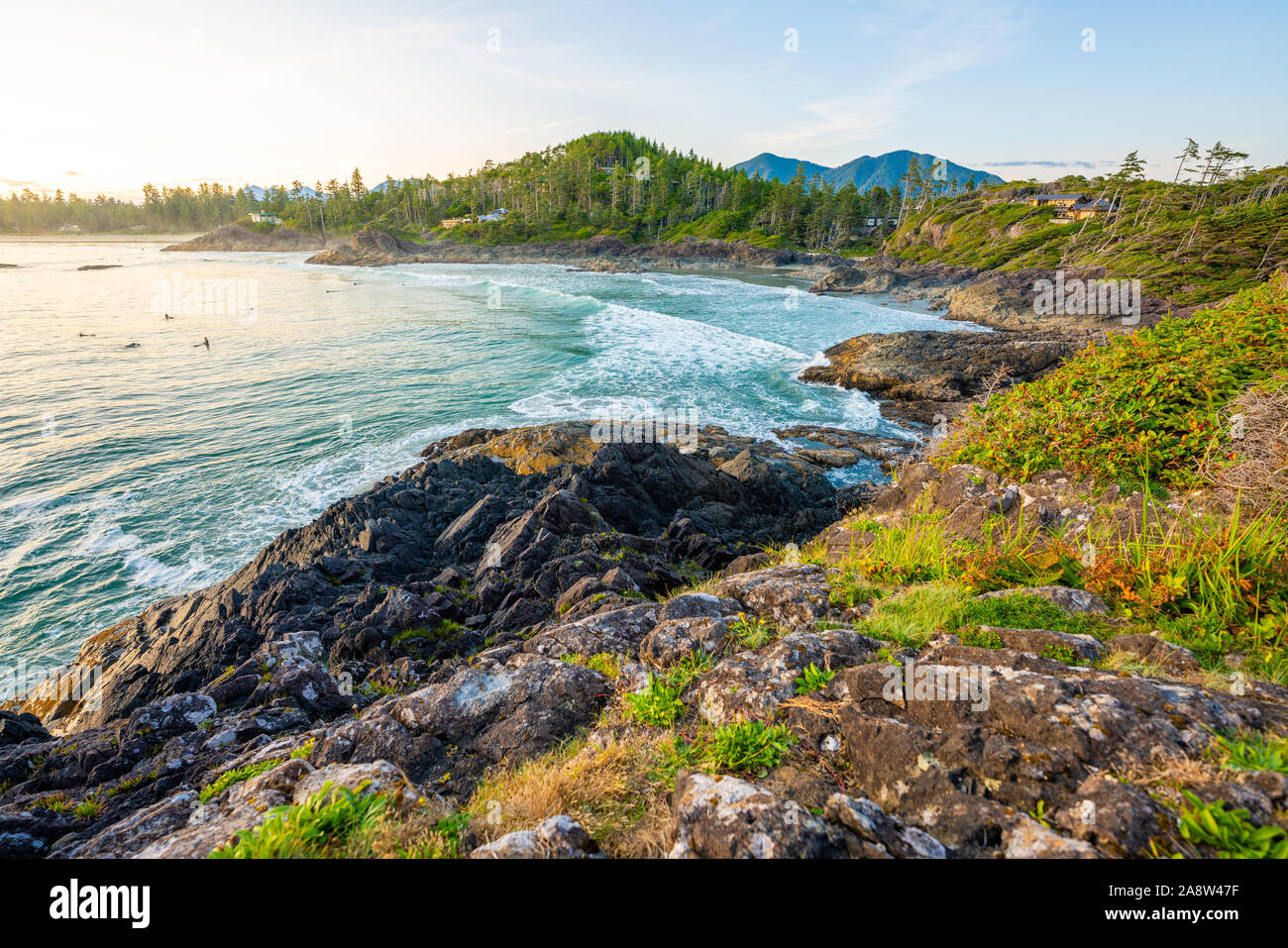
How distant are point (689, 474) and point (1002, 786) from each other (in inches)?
512

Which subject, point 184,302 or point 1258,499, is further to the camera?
point 184,302

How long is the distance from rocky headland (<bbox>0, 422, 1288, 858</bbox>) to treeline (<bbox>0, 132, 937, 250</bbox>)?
118m

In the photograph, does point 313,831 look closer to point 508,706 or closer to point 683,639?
point 508,706

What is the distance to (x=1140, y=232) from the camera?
64625 millimetres

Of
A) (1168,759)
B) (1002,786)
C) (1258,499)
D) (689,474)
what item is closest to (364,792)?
(1002,786)

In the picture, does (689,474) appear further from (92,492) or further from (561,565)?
(92,492)

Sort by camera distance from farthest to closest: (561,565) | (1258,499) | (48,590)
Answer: (48,590), (561,565), (1258,499)

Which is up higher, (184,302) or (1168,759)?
(184,302)

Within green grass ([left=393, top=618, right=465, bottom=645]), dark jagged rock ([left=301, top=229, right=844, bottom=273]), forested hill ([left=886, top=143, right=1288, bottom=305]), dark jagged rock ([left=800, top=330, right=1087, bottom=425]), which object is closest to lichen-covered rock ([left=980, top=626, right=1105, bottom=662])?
green grass ([left=393, top=618, right=465, bottom=645])

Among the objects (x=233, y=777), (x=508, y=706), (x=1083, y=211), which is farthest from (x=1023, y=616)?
(x=1083, y=211)

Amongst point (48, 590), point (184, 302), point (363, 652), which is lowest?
point (48, 590)

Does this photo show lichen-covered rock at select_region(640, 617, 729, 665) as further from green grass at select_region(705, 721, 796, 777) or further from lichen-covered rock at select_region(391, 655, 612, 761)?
green grass at select_region(705, 721, 796, 777)

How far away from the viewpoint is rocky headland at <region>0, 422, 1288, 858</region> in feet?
9.83

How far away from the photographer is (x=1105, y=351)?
8.25 metres
